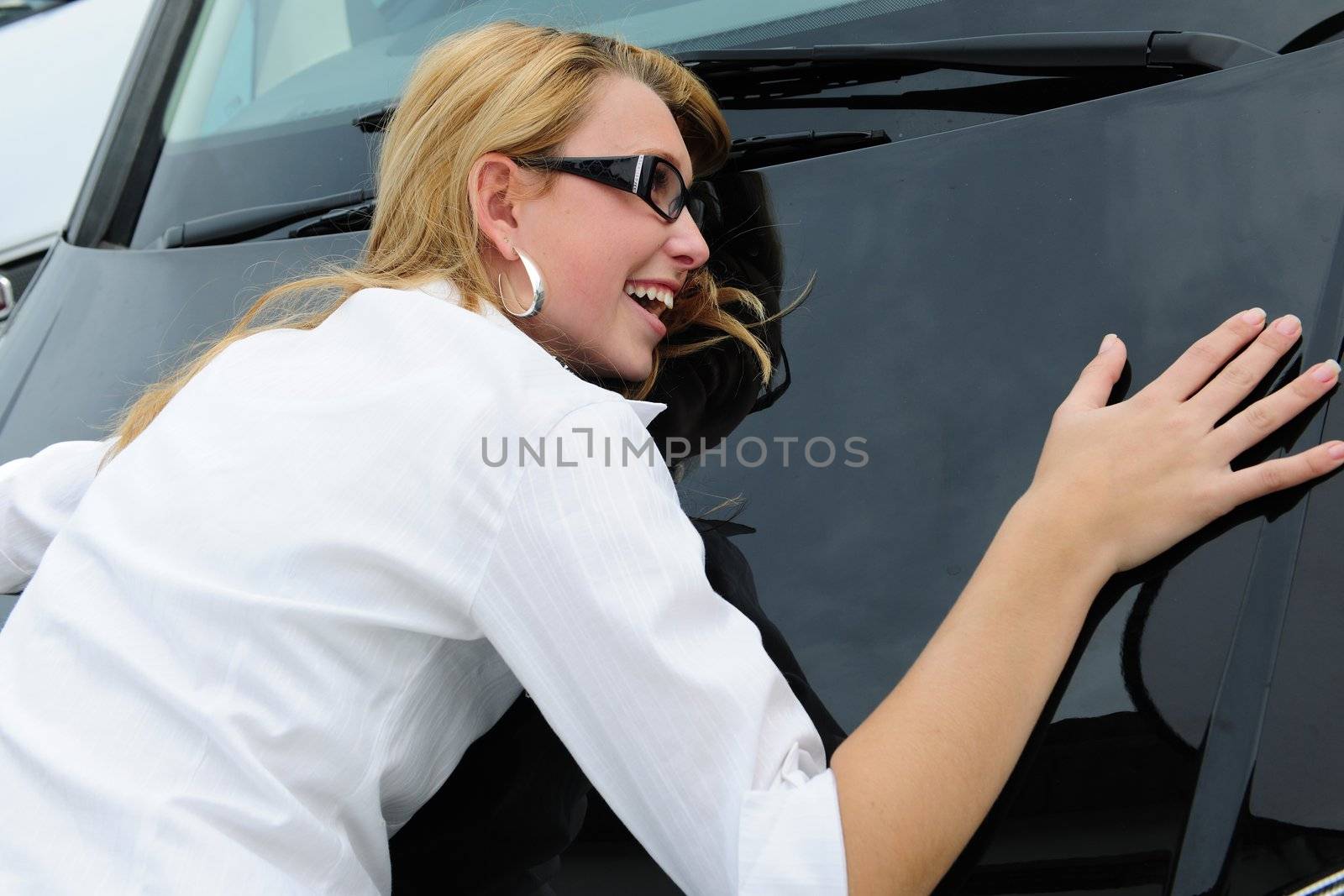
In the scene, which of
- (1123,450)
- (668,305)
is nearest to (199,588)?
(668,305)

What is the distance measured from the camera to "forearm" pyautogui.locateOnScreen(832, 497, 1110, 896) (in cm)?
101

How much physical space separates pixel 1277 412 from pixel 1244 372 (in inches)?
2.0


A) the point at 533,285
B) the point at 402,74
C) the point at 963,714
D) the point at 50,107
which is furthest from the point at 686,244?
the point at 50,107

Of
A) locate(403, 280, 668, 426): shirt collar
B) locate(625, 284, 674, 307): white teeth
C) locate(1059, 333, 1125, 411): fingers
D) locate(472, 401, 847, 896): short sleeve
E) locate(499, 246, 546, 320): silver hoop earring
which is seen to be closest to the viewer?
locate(472, 401, 847, 896): short sleeve

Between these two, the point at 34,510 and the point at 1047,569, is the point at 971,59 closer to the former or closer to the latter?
the point at 1047,569

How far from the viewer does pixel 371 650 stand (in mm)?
1101

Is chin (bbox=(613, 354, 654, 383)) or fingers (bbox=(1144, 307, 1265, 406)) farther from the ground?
fingers (bbox=(1144, 307, 1265, 406))

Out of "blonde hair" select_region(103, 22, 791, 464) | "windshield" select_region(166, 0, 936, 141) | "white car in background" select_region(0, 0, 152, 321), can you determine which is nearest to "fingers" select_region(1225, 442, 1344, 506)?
"blonde hair" select_region(103, 22, 791, 464)

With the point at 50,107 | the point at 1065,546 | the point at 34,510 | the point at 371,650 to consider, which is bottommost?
the point at 50,107

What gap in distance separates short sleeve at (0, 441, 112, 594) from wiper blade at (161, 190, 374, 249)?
0.57m

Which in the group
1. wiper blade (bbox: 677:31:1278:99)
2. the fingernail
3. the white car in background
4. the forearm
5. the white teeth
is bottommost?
the white car in background

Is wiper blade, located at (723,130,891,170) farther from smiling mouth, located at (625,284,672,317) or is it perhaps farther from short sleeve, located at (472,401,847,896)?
short sleeve, located at (472,401,847,896)

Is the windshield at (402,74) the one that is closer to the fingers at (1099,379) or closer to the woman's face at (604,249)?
the woman's face at (604,249)

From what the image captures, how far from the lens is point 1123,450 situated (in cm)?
117
